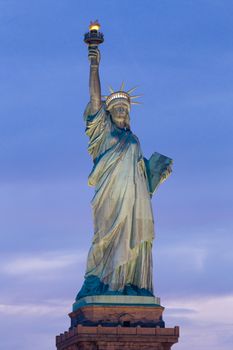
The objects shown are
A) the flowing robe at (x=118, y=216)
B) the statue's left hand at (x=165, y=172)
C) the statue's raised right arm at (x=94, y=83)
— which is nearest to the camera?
the flowing robe at (x=118, y=216)

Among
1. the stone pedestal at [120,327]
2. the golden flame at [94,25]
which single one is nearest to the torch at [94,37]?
the golden flame at [94,25]

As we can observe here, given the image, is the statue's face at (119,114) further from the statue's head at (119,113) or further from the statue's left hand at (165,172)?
the statue's left hand at (165,172)

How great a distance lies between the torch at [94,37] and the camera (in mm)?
41688

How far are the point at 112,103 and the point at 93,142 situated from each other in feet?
5.48

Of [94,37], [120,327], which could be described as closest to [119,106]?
[94,37]

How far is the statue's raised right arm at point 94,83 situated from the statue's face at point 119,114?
24.7 inches

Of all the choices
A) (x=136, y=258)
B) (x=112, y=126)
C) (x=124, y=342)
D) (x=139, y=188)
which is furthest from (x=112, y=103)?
(x=124, y=342)

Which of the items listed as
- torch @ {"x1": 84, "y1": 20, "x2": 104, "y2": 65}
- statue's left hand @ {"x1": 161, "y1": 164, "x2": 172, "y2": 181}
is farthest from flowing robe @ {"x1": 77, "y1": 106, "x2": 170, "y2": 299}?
torch @ {"x1": 84, "y1": 20, "x2": 104, "y2": 65}

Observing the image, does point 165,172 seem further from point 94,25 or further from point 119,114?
point 94,25

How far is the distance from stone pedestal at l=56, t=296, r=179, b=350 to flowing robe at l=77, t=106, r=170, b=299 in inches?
28.2

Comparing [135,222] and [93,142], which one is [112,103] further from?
[135,222]

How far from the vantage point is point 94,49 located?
1641 inches

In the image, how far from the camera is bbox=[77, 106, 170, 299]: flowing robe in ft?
129

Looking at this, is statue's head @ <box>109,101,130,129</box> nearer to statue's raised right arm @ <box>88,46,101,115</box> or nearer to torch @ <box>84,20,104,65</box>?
statue's raised right arm @ <box>88,46,101,115</box>
